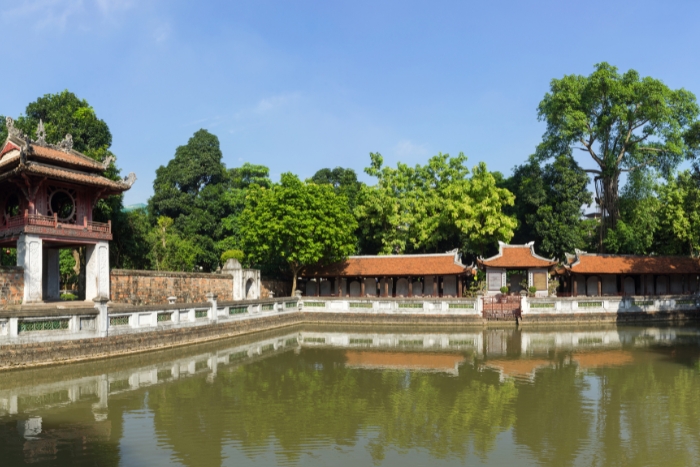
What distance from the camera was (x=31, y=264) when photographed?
1994 cm

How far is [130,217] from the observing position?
1193 inches

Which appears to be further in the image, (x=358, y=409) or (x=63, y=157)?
(x=63, y=157)

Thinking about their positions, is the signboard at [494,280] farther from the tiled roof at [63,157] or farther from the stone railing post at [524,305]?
the tiled roof at [63,157]

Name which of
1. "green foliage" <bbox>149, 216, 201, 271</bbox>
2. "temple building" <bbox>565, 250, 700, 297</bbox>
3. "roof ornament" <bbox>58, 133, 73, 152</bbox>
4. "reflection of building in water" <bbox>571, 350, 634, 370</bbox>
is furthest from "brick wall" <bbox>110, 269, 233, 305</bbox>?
"temple building" <bbox>565, 250, 700, 297</bbox>

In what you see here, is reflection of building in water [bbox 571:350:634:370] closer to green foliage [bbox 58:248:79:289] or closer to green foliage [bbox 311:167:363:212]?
green foliage [bbox 311:167:363:212]

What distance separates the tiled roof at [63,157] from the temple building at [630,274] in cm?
2684

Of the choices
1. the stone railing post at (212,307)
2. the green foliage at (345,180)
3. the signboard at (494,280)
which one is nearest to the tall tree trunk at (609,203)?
the signboard at (494,280)

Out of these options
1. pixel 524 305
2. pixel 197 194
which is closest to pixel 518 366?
pixel 524 305

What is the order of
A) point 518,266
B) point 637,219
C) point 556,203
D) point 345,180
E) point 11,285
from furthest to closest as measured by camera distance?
point 345,180 < point 556,203 < point 637,219 < point 518,266 < point 11,285

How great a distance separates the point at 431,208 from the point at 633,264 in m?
13.1

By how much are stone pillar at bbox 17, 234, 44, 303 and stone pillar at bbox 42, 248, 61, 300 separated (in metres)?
3.62

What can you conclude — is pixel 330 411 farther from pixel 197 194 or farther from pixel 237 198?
pixel 197 194

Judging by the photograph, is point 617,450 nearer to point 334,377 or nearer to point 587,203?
point 334,377

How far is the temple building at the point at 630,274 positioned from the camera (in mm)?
32562
